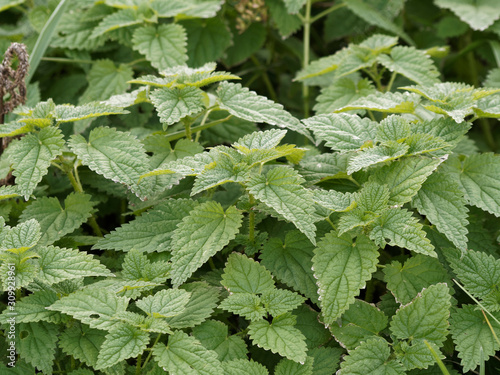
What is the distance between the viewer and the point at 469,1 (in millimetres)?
3547

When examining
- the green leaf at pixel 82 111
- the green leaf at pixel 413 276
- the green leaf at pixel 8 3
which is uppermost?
the green leaf at pixel 8 3

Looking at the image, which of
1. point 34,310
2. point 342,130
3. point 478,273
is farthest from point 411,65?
point 34,310

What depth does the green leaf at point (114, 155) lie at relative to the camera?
2.06 metres

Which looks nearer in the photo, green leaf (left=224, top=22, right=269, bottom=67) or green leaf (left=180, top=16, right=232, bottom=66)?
green leaf (left=180, top=16, right=232, bottom=66)

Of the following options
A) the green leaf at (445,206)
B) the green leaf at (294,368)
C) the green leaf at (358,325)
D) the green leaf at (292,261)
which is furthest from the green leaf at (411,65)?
the green leaf at (294,368)

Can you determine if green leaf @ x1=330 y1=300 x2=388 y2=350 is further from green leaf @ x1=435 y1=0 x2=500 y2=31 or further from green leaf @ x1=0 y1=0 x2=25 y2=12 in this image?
green leaf @ x1=0 y1=0 x2=25 y2=12

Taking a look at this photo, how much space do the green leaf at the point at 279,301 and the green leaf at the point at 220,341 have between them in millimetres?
178

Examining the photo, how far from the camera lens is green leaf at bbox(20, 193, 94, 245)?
7.16 ft

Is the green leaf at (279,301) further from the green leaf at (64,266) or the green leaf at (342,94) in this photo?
the green leaf at (342,94)

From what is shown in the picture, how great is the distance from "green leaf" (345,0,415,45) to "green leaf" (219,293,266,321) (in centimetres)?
234

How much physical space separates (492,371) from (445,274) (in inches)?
20.1

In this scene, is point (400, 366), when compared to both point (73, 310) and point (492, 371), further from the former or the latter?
point (73, 310)

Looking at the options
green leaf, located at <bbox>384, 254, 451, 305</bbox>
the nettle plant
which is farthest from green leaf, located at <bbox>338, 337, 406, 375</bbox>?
green leaf, located at <bbox>384, 254, 451, 305</bbox>

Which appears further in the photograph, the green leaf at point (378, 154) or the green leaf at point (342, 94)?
the green leaf at point (342, 94)
